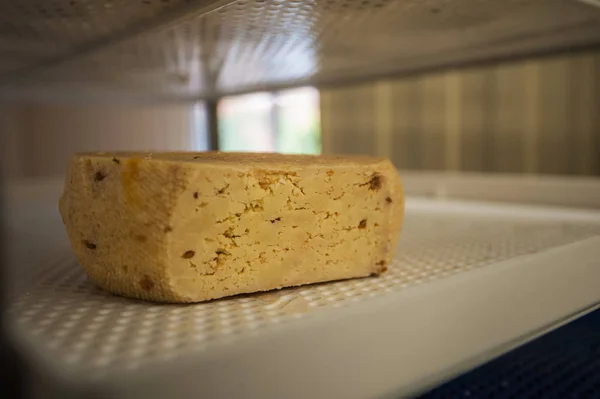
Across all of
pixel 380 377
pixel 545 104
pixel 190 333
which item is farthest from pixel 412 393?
pixel 545 104

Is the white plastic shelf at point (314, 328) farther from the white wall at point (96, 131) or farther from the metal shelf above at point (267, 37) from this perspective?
the white wall at point (96, 131)

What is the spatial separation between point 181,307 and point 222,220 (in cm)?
9

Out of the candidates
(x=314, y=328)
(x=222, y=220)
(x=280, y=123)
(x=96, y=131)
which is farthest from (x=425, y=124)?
(x=314, y=328)

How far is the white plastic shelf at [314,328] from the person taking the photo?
0.33 meters

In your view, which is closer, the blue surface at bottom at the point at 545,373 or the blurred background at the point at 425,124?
the blue surface at bottom at the point at 545,373

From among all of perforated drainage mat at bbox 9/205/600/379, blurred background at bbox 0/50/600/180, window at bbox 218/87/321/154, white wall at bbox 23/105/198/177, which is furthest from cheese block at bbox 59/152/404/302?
window at bbox 218/87/321/154

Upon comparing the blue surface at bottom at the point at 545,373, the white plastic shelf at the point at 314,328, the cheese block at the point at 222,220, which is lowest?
the blue surface at bottom at the point at 545,373

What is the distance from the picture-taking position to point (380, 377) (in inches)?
15.6

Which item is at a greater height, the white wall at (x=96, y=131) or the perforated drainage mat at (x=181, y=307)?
the white wall at (x=96, y=131)

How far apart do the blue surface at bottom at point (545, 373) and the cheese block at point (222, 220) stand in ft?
0.70

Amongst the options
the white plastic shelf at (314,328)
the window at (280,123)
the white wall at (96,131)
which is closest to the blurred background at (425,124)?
the white wall at (96,131)

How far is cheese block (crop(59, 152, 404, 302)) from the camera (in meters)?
0.48

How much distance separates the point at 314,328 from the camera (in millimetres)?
369

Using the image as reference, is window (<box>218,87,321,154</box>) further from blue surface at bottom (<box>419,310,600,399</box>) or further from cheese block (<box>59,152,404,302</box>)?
cheese block (<box>59,152,404,302</box>)
